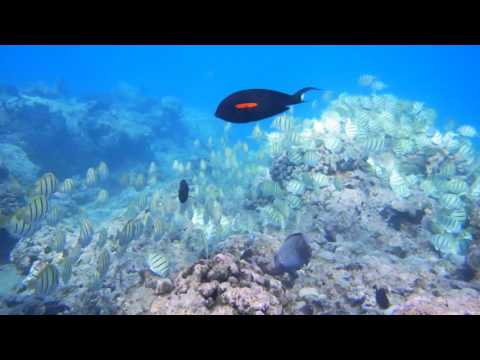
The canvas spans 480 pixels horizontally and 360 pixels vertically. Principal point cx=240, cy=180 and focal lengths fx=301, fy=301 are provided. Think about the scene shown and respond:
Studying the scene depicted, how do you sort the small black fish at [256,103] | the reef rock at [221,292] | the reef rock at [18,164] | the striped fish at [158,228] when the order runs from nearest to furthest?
the small black fish at [256,103] < the reef rock at [221,292] < the striped fish at [158,228] < the reef rock at [18,164]

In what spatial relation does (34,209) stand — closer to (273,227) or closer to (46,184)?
(46,184)

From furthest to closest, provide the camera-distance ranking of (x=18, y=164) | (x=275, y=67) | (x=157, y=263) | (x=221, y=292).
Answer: (x=275, y=67)
(x=18, y=164)
(x=157, y=263)
(x=221, y=292)

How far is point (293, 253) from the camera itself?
162 inches

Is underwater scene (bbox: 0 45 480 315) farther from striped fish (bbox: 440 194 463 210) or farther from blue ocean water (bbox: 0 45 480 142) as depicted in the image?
blue ocean water (bbox: 0 45 480 142)

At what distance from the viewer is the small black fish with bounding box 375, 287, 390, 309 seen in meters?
3.90

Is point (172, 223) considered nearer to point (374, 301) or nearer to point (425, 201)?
point (374, 301)

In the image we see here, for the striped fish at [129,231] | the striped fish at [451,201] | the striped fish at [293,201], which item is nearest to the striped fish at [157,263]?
the striped fish at [129,231]

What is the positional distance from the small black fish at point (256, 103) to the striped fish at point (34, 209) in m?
4.67

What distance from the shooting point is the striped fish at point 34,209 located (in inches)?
224

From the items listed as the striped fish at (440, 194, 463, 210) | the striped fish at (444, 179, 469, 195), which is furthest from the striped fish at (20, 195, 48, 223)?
the striped fish at (444, 179, 469, 195)

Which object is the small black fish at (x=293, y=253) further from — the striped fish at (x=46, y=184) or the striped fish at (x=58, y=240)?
the striped fish at (x=46, y=184)

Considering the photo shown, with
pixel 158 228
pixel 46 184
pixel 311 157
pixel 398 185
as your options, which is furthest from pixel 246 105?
pixel 46 184

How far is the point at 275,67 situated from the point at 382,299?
13217 centimetres
